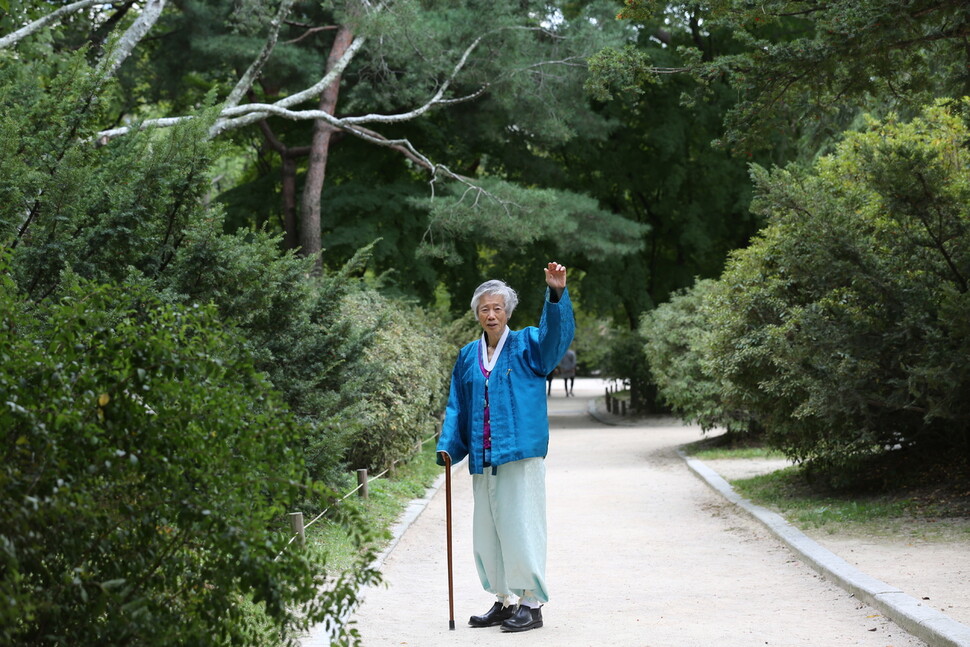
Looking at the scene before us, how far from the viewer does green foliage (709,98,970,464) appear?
9961 mm

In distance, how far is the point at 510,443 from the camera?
6.53 metres

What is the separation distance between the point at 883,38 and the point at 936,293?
2709 millimetres

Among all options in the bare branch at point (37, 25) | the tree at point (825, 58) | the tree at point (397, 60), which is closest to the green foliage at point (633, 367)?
the tree at point (397, 60)

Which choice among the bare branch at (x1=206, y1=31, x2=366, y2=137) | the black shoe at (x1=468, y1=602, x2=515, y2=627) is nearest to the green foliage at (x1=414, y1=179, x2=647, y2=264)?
the bare branch at (x1=206, y1=31, x2=366, y2=137)

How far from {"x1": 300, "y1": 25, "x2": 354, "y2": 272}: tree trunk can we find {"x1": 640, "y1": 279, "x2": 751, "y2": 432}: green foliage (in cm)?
718

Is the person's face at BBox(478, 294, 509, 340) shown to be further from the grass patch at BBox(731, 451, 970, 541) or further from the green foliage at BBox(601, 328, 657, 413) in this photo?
the green foliage at BBox(601, 328, 657, 413)

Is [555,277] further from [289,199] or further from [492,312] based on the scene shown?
[289,199]

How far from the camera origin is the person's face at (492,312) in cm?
677

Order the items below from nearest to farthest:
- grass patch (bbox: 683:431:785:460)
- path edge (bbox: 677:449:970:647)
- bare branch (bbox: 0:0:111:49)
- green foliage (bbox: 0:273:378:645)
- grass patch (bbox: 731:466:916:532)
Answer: green foliage (bbox: 0:273:378:645), path edge (bbox: 677:449:970:647), grass patch (bbox: 731:466:916:532), bare branch (bbox: 0:0:111:49), grass patch (bbox: 683:431:785:460)

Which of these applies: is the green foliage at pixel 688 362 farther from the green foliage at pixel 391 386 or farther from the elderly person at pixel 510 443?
the elderly person at pixel 510 443

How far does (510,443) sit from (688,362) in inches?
546

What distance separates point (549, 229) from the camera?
23359mm

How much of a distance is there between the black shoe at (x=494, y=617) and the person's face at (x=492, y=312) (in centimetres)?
166

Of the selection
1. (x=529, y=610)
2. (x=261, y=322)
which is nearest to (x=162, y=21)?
(x=261, y=322)
